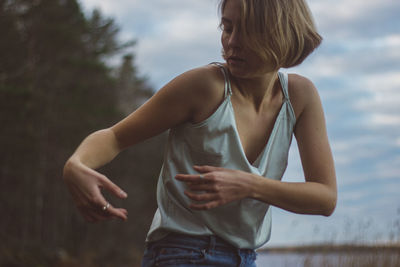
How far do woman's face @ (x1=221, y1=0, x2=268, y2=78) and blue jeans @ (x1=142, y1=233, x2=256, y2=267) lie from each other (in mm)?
536

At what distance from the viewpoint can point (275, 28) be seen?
1.57 metres

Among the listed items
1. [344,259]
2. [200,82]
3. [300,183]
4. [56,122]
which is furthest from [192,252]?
[56,122]

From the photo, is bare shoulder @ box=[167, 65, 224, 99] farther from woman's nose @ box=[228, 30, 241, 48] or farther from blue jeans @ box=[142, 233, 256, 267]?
blue jeans @ box=[142, 233, 256, 267]

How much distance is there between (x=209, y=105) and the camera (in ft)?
5.27

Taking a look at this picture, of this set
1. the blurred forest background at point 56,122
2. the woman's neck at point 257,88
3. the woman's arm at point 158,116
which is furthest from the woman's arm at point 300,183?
the blurred forest background at point 56,122

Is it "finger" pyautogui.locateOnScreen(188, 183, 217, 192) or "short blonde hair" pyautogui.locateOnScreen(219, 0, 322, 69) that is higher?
"short blonde hair" pyautogui.locateOnScreen(219, 0, 322, 69)

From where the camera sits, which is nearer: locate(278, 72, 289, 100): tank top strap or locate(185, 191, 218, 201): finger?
locate(185, 191, 218, 201): finger

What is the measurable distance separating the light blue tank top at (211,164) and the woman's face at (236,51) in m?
0.06

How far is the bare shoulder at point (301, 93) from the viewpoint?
179 cm

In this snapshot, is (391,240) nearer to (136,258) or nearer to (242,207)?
(242,207)

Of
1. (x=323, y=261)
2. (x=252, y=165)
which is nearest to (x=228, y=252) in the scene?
(x=252, y=165)

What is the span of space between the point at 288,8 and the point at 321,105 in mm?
411

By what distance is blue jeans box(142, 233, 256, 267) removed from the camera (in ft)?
5.00

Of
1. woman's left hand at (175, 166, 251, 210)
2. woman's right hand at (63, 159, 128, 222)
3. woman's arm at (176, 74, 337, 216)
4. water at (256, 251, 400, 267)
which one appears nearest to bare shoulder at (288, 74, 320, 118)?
woman's arm at (176, 74, 337, 216)
